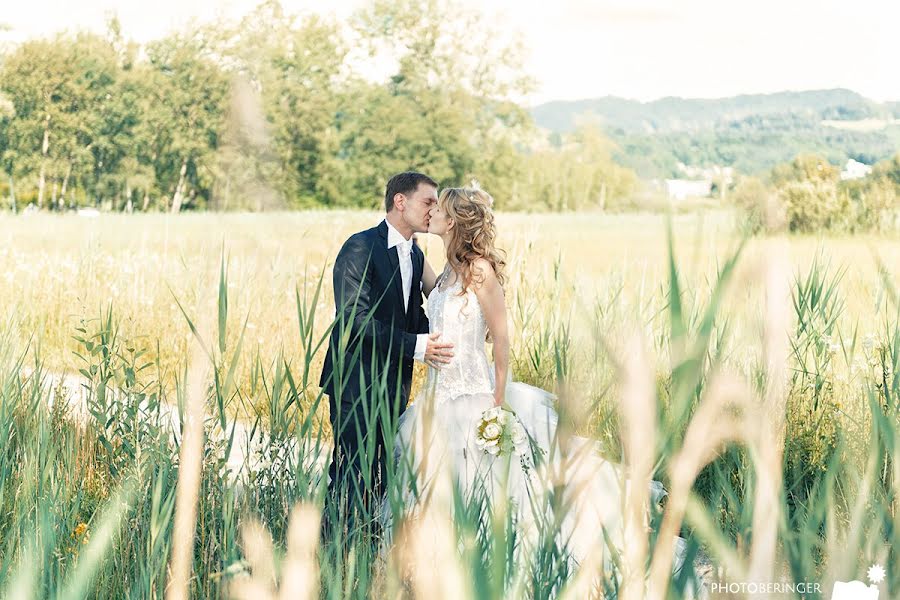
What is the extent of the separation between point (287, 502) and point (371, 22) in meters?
52.9

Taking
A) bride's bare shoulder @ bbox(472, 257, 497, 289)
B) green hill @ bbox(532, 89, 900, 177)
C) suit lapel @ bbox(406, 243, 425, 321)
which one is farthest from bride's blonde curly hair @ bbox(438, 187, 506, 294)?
green hill @ bbox(532, 89, 900, 177)

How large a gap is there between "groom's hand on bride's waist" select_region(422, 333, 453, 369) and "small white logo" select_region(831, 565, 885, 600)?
7.54 feet

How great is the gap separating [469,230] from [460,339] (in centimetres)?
52

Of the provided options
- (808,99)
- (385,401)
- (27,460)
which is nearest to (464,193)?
(808,99)

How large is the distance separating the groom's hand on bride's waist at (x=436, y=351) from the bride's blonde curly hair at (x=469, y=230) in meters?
0.25

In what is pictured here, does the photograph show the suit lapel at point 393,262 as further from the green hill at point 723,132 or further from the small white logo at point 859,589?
the small white logo at point 859,589

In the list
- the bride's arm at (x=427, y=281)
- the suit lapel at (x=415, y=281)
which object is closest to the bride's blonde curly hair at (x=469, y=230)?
the suit lapel at (x=415, y=281)

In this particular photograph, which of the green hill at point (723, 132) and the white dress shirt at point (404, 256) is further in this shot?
the white dress shirt at point (404, 256)

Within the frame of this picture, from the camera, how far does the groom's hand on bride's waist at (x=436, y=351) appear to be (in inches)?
154

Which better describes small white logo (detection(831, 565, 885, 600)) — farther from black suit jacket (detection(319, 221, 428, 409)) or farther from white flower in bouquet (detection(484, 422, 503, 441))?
black suit jacket (detection(319, 221, 428, 409))

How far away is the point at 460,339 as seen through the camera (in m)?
4.10

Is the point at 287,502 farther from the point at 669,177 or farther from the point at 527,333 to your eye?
the point at 527,333

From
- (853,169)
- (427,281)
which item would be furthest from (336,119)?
(853,169)

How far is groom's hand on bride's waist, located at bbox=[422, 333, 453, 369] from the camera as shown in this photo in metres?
3.91
